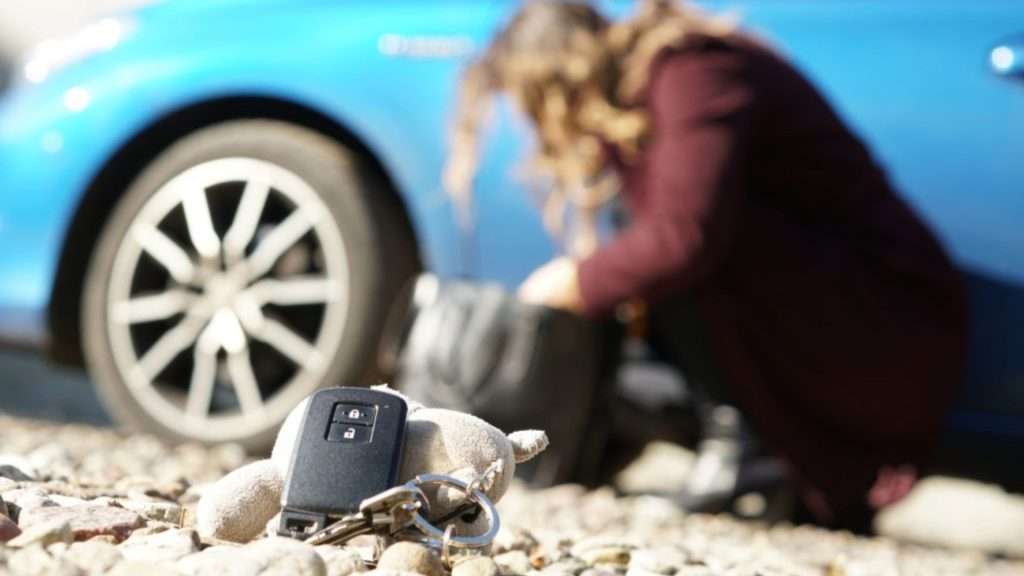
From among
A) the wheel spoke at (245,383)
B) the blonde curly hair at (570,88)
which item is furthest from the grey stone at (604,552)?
the wheel spoke at (245,383)

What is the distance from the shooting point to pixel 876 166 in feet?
9.36

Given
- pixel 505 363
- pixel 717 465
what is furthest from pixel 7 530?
pixel 717 465

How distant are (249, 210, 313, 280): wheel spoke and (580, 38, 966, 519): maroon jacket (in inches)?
24.5

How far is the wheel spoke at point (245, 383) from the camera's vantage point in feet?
10.0

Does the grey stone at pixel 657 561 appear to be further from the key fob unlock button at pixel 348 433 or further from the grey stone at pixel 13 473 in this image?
the grey stone at pixel 13 473

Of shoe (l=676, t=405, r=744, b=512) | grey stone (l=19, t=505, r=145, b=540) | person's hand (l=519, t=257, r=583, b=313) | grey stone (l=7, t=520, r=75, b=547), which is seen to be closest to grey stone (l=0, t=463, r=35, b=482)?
grey stone (l=19, t=505, r=145, b=540)

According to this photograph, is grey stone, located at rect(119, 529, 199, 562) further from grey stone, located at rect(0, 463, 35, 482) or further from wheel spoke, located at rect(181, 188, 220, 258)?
wheel spoke, located at rect(181, 188, 220, 258)

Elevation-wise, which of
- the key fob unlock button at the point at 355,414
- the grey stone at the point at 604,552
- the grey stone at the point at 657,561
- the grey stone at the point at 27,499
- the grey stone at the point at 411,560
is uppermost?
the key fob unlock button at the point at 355,414

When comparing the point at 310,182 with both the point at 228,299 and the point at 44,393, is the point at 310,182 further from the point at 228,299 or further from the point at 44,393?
the point at 44,393

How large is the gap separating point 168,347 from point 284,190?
0.42 meters

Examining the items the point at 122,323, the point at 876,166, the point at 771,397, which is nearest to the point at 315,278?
the point at 122,323

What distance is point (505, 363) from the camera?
2.84 meters

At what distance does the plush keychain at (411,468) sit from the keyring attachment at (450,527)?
0.10ft

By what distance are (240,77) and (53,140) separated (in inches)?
18.6
